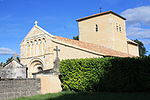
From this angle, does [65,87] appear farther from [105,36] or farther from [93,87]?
[105,36]

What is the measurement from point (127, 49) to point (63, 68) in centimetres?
1588

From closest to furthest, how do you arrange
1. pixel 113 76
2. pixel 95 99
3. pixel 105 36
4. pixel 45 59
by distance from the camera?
pixel 95 99
pixel 113 76
pixel 45 59
pixel 105 36

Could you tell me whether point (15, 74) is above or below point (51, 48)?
below

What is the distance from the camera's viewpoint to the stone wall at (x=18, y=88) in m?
11.1

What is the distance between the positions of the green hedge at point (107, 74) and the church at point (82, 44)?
9.07ft

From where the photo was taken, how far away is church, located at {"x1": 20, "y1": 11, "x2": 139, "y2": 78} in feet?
61.4

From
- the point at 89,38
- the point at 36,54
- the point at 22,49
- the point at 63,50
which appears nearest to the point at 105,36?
the point at 89,38

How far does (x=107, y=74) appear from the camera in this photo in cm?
1301

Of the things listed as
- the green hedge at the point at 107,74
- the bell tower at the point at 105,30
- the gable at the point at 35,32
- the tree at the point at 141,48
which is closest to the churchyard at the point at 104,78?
the green hedge at the point at 107,74

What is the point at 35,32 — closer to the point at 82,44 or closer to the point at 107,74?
the point at 82,44

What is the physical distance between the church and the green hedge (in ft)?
9.07

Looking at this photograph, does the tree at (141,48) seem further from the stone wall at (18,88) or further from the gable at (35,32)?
the stone wall at (18,88)

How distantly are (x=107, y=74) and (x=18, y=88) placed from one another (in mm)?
6290

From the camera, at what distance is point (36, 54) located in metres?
21.9
